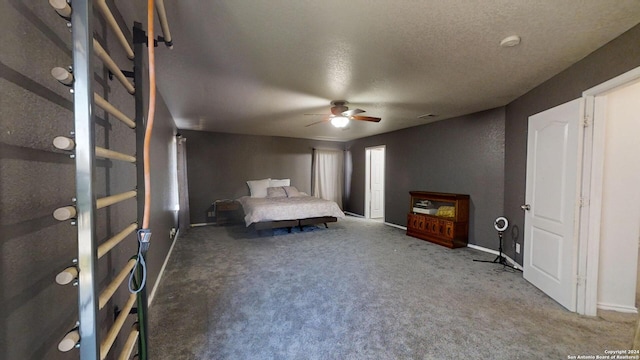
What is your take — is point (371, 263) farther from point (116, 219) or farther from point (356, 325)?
point (116, 219)

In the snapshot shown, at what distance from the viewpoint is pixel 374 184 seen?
6840 mm

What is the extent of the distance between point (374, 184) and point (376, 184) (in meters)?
0.08

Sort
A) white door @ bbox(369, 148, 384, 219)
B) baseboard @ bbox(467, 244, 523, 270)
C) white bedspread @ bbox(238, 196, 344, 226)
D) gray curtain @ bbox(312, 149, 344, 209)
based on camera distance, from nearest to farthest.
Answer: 1. baseboard @ bbox(467, 244, 523, 270)
2. white bedspread @ bbox(238, 196, 344, 226)
3. white door @ bbox(369, 148, 384, 219)
4. gray curtain @ bbox(312, 149, 344, 209)

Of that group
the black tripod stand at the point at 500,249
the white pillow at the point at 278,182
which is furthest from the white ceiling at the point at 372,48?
the white pillow at the point at 278,182

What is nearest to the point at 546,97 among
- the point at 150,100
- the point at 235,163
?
the point at 150,100

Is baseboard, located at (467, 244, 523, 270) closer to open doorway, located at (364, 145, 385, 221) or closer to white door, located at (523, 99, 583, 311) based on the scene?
white door, located at (523, 99, 583, 311)

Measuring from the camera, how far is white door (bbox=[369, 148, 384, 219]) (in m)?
6.80

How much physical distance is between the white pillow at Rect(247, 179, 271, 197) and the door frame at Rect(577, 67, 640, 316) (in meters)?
5.41

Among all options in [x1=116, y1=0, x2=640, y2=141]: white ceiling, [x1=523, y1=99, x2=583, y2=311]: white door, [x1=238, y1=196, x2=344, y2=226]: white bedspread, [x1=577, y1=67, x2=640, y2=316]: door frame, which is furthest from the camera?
[x1=238, y1=196, x2=344, y2=226]: white bedspread

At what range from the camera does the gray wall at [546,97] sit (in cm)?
183

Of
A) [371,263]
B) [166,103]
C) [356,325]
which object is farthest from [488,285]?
[166,103]

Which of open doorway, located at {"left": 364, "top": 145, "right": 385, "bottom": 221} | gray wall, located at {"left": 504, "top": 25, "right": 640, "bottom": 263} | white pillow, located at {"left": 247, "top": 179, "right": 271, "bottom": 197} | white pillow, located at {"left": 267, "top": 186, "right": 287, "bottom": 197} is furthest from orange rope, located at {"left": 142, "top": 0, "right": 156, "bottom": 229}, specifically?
open doorway, located at {"left": 364, "top": 145, "right": 385, "bottom": 221}

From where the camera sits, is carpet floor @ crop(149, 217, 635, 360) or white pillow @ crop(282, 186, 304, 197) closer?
carpet floor @ crop(149, 217, 635, 360)

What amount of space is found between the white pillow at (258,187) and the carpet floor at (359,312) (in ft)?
8.24
